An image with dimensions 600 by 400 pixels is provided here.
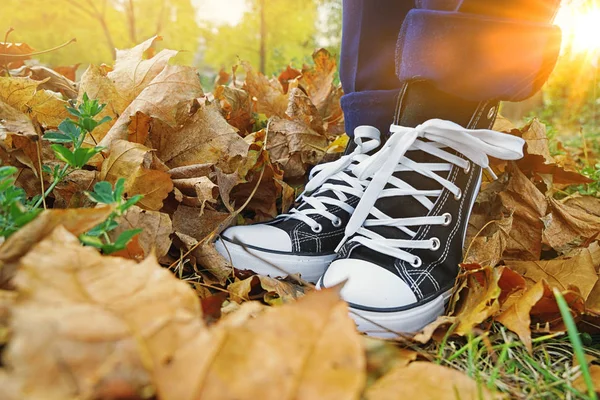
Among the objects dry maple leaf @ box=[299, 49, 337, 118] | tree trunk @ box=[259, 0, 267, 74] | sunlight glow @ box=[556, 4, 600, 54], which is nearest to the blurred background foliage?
tree trunk @ box=[259, 0, 267, 74]

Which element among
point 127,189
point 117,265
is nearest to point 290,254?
point 127,189

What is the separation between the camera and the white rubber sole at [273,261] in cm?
117

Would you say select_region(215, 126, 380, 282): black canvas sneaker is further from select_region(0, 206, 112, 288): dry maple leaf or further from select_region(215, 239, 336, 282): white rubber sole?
select_region(0, 206, 112, 288): dry maple leaf

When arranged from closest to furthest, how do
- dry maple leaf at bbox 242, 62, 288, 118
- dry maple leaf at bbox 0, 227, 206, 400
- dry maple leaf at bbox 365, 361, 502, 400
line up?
dry maple leaf at bbox 0, 227, 206, 400, dry maple leaf at bbox 365, 361, 502, 400, dry maple leaf at bbox 242, 62, 288, 118

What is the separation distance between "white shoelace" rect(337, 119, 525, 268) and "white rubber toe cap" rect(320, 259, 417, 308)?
0.23 feet

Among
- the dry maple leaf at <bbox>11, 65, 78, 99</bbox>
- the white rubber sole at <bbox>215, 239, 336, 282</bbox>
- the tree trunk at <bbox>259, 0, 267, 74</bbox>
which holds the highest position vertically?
the dry maple leaf at <bbox>11, 65, 78, 99</bbox>

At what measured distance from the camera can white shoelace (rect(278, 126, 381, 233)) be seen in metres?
1.31

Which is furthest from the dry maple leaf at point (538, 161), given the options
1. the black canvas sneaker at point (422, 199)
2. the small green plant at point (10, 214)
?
the small green plant at point (10, 214)

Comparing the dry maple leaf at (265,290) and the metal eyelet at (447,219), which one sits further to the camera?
the metal eyelet at (447,219)

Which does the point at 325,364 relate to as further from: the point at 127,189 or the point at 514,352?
the point at 127,189

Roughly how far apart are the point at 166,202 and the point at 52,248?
0.62 meters

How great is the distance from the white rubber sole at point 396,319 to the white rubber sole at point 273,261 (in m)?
0.26

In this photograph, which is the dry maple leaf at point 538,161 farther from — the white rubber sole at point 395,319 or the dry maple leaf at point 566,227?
the white rubber sole at point 395,319

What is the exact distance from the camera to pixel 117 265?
0.58 meters
